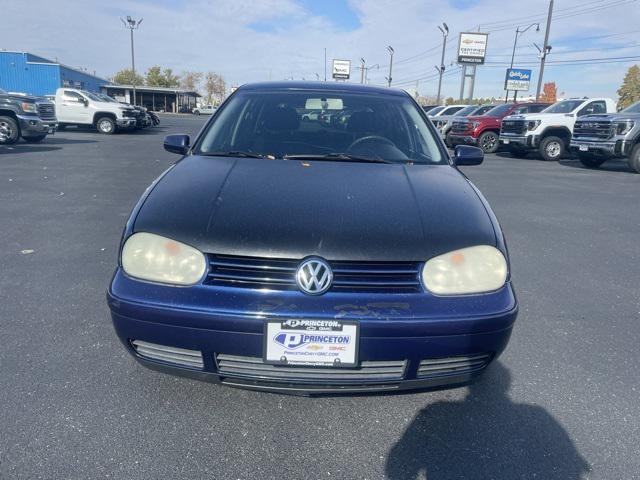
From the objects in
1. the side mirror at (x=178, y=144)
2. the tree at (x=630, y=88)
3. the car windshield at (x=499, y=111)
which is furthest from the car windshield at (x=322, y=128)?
the tree at (x=630, y=88)

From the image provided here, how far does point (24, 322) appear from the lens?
2799 millimetres

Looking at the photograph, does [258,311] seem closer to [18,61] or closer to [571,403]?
[571,403]

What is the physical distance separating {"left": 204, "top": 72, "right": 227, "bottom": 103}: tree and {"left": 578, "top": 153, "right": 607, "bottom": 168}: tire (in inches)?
3705

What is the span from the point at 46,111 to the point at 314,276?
611 inches

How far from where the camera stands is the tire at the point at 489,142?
15.9m

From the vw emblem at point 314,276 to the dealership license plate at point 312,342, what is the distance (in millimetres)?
122

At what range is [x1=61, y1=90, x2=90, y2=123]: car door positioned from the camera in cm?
1881

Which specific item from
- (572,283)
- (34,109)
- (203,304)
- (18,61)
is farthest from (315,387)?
(18,61)

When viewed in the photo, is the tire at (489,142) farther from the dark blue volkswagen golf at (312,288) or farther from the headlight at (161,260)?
the headlight at (161,260)

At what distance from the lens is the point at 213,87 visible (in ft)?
325

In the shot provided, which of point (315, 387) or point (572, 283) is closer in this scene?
point (315, 387)

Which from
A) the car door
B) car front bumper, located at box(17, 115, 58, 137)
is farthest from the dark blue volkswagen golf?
the car door

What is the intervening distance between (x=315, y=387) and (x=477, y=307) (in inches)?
27.5

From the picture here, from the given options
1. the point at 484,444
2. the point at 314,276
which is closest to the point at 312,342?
the point at 314,276
